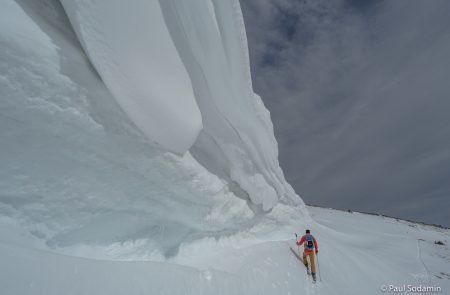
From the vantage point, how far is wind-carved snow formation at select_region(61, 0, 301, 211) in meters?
3.29

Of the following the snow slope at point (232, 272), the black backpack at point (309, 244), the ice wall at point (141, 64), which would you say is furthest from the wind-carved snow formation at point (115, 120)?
the black backpack at point (309, 244)

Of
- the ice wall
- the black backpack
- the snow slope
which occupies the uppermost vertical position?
the ice wall

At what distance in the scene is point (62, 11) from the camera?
3473 millimetres

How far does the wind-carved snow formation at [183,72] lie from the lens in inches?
130

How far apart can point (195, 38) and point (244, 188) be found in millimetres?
4078

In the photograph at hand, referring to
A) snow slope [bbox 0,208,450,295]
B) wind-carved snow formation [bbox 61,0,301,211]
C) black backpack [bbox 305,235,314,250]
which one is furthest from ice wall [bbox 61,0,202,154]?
black backpack [bbox 305,235,314,250]

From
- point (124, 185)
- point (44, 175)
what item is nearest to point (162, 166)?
point (124, 185)

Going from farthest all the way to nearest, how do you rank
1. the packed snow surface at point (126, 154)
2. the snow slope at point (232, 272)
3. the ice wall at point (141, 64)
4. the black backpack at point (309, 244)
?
the black backpack at point (309, 244), the ice wall at point (141, 64), the packed snow surface at point (126, 154), the snow slope at point (232, 272)

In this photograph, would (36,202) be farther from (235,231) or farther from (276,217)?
(276,217)

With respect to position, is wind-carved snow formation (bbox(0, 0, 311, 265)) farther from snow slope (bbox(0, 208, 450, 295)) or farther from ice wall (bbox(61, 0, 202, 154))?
snow slope (bbox(0, 208, 450, 295))

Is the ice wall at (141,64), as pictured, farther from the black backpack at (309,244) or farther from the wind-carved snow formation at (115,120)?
the black backpack at (309,244)

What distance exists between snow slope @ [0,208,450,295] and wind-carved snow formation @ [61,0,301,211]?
1.94 m

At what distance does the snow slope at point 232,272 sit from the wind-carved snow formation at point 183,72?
194cm

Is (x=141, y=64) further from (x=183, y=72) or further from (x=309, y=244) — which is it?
(x=309, y=244)
